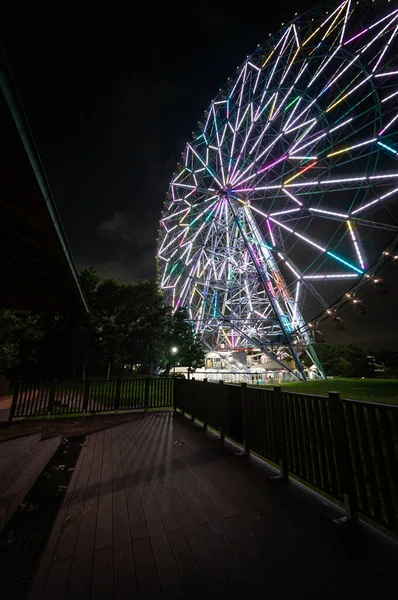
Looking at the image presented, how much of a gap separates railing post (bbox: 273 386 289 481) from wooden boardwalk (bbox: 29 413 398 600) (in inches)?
9.4

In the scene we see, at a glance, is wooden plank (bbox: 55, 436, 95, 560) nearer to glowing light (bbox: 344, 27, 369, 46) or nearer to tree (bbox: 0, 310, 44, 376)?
tree (bbox: 0, 310, 44, 376)

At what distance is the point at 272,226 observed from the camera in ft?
56.3

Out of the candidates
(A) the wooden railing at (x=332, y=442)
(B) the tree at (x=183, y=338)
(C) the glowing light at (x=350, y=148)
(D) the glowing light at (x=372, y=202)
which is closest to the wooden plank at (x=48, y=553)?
(A) the wooden railing at (x=332, y=442)

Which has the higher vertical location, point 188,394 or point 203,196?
point 203,196

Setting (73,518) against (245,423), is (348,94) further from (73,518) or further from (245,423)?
(73,518)

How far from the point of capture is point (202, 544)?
2201 mm

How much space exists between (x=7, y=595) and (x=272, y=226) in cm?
1818

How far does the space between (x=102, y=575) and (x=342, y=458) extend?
2.34 metres

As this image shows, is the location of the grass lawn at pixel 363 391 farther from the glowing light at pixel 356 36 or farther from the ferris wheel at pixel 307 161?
the glowing light at pixel 356 36

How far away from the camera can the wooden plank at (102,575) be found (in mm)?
1702

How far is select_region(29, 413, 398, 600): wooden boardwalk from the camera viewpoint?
5.69 feet

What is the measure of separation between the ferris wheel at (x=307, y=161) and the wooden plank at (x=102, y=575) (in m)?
12.6

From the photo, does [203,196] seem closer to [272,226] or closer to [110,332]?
[272,226]

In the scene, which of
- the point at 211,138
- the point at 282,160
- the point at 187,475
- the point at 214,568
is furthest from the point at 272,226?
the point at 214,568
